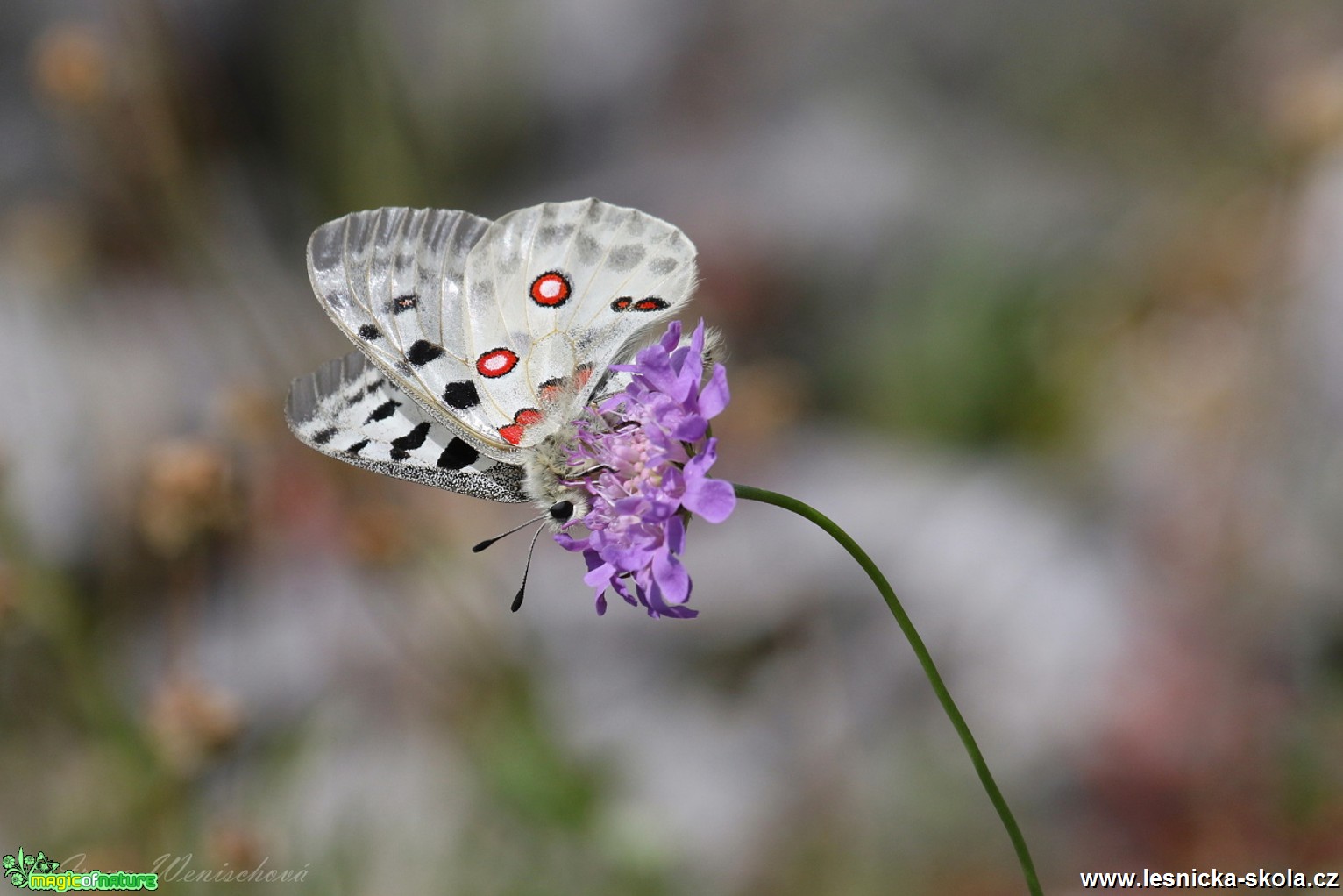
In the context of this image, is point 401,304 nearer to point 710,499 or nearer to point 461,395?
point 461,395

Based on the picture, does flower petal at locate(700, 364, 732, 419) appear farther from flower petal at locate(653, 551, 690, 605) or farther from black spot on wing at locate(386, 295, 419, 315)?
black spot on wing at locate(386, 295, 419, 315)

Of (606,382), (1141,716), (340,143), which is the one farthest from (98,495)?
(1141,716)

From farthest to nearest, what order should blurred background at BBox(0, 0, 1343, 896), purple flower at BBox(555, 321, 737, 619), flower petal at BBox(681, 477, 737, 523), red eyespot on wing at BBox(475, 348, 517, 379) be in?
blurred background at BBox(0, 0, 1343, 896), red eyespot on wing at BBox(475, 348, 517, 379), purple flower at BBox(555, 321, 737, 619), flower petal at BBox(681, 477, 737, 523)

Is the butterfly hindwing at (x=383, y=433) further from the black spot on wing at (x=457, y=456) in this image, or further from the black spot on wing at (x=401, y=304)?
the black spot on wing at (x=401, y=304)

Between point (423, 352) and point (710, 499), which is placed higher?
point (423, 352)

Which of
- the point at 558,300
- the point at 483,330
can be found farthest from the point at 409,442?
Result: the point at 558,300

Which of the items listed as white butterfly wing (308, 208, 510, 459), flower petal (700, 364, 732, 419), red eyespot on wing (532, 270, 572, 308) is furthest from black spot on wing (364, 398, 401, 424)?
flower petal (700, 364, 732, 419)

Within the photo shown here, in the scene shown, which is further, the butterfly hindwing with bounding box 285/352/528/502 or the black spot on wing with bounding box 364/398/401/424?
the black spot on wing with bounding box 364/398/401/424

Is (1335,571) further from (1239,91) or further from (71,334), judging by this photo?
(71,334)
